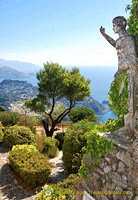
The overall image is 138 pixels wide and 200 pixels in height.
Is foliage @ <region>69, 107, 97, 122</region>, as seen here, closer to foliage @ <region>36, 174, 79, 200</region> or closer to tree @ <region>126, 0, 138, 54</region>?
foliage @ <region>36, 174, 79, 200</region>

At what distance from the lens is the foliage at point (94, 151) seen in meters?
3.89

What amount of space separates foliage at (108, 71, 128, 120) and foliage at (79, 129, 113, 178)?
792 mm

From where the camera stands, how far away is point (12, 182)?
7.07 meters

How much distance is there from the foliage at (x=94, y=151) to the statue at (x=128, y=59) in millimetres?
646

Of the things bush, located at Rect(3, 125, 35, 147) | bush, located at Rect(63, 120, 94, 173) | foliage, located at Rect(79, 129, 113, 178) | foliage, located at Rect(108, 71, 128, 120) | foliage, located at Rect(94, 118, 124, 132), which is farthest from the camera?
bush, located at Rect(3, 125, 35, 147)

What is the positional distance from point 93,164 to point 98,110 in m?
54.2

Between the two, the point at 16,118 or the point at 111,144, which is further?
the point at 16,118

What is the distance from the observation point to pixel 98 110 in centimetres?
5738

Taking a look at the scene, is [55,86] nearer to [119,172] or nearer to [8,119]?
[8,119]

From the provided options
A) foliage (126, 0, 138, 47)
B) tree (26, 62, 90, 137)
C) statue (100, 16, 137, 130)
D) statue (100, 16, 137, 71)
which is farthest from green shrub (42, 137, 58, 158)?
foliage (126, 0, 138, 47)

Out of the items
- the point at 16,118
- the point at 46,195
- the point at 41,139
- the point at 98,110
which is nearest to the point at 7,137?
the point at 41,139

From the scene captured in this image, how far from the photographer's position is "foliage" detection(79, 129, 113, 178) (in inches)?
153

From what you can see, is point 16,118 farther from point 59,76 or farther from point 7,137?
point 59,76

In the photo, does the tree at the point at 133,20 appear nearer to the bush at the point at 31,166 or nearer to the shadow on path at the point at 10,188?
the bush at the point at 31,166
